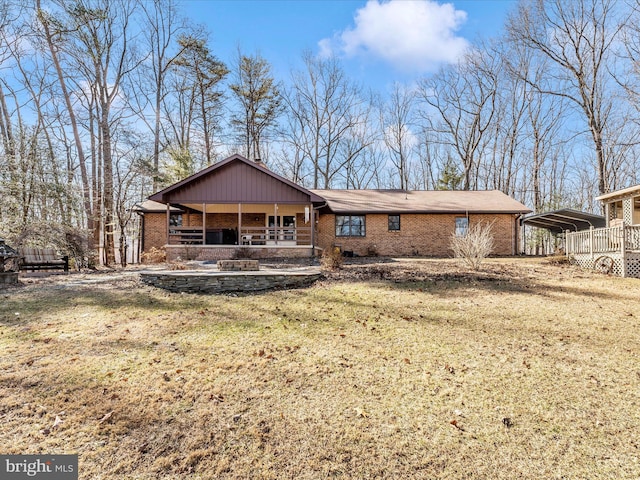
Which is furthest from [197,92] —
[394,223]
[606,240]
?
[606,240]

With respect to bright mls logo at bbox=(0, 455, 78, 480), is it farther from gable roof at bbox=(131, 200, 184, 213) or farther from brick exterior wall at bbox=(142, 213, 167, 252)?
brick exterior wall at bbox=(142, 213, 167, 252)

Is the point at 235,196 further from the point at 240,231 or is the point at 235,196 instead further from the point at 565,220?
the point at 565,220

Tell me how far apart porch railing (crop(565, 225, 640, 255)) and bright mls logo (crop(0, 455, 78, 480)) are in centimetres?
1347

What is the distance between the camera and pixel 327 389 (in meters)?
3.53

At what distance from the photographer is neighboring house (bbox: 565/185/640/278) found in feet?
33.5

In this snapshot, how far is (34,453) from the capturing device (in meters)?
2.60

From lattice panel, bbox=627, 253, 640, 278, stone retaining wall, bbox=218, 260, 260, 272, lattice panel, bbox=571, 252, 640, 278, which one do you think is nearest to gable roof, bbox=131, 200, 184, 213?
stone retaining wall, bbox=218, 260, 260, 272

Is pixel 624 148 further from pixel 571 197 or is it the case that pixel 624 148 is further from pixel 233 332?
pixel 233 332

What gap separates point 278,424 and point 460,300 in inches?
201

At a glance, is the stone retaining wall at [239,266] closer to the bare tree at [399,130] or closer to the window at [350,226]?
the window at [350,226]

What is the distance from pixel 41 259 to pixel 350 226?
1316 centimetres

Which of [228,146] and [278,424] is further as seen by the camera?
[228,146]

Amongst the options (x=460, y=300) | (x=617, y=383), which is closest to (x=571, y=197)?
(x=460, y=300)

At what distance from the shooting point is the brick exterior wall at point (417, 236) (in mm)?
18047
